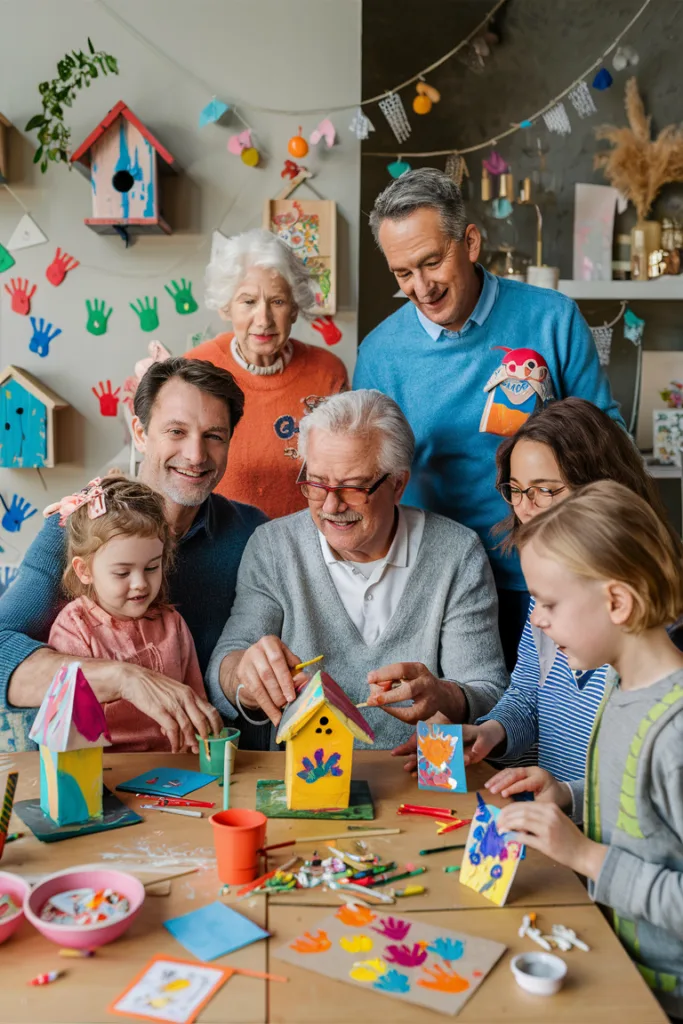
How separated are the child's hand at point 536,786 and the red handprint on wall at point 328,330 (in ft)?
9.23

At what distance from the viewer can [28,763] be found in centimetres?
173

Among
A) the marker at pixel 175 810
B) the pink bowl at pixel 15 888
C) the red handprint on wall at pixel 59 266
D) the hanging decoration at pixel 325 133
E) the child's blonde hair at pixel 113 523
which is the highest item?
the hanging decoration at pixel 325 133

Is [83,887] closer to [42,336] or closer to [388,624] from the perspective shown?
[388,624]

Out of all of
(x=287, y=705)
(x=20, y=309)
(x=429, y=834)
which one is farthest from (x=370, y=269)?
(x=429, y=834)

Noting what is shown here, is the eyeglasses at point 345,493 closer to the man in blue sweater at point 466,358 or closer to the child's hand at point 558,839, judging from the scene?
the man in blue sweater at point 466,358

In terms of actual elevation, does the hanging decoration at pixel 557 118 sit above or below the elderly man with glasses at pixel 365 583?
above

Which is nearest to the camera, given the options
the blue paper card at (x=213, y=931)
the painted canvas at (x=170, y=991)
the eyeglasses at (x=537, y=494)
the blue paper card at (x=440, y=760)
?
the painted canvas at (x=170, y=991)

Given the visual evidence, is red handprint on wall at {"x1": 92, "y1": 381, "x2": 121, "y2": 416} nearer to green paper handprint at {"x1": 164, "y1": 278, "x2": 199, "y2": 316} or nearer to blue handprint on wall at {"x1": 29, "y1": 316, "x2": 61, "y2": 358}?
blue handprint on wall at {"x1": 29, "y1": 316, "x2": 61, "y2": 358}

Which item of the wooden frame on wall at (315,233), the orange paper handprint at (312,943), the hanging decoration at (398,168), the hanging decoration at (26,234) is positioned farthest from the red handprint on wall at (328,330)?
the orange paper handprint at (312,943)

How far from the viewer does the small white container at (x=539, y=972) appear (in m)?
1.06

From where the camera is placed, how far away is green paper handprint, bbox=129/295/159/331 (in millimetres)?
4012

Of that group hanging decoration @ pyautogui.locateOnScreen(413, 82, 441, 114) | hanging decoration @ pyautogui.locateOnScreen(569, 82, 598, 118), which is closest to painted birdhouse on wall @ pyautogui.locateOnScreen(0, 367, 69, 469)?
hanging decoration @ pyautogui.locateOnScreen(413, 82, 441, 114)

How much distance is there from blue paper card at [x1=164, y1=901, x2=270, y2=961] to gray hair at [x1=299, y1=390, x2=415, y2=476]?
3.60 feet

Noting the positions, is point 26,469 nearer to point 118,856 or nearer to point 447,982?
point 118,856
